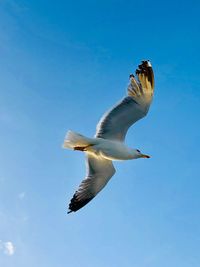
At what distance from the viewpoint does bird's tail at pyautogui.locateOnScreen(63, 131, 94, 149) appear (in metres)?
16.8

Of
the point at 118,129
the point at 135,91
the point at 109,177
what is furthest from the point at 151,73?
the point at 109,177

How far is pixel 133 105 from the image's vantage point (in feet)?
56.2

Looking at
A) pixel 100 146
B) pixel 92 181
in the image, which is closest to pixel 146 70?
pixel 100 146

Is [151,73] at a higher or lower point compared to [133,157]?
higher

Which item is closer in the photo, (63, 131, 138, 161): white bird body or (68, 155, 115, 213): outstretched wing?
(63, 131, 138, 161): white bird body

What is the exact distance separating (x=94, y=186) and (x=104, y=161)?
0.77 metres

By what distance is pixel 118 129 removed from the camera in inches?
687

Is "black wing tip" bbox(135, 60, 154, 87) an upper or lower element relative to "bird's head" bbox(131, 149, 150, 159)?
upper

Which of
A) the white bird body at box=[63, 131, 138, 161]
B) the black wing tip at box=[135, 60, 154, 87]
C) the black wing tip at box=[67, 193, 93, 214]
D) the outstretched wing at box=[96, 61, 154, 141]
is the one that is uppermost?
the black wing tip at box=[135, 60, 154, 87]

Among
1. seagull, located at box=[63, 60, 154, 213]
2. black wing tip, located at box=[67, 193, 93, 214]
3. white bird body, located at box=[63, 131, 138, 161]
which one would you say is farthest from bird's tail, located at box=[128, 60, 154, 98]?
black wing tip, located at box=[67, 193, 93, 214]

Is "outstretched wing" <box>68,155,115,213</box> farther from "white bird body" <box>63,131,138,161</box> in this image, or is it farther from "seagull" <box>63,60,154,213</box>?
"white bird body" <box>63,131,138,161</box>

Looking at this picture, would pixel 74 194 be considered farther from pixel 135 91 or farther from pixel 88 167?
pixel 135 91

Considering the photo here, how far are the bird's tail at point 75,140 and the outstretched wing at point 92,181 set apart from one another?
86cm

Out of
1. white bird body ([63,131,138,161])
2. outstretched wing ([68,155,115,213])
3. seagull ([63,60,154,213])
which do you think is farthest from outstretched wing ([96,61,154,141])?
outstretched wing ([68,155,115,213])
